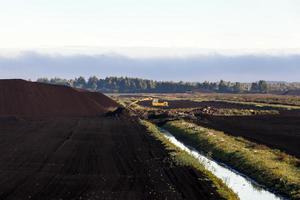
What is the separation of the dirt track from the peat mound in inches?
1851

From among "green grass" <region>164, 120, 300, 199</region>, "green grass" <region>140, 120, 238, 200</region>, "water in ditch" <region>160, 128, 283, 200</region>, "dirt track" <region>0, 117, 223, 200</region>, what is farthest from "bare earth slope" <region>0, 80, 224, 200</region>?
"green grass" <region>164, 120, 300, 199</region>

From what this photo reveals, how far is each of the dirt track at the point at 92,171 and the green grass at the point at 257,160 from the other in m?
4.13

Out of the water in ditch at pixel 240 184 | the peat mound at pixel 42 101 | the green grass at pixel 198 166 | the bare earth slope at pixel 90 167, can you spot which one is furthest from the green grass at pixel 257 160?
the peat mound at pixel 42 101

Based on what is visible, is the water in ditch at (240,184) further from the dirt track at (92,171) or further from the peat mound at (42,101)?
the peat mound at (42,101)

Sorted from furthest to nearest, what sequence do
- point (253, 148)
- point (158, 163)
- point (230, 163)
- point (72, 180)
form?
1. point (253, 148)
2. point (230, 163)
3. point (158, 163)
4. point (72, 180)

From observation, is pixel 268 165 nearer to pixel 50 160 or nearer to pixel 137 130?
pixel 50 160

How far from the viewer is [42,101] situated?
354ft

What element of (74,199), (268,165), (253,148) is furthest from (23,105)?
(74,199)

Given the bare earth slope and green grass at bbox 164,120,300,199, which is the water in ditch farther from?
the bare earth slope

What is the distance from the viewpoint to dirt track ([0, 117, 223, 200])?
26.8m

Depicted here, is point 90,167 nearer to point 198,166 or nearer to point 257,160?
point 198,166

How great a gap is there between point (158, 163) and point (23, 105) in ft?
228

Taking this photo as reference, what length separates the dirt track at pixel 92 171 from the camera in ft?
88.0

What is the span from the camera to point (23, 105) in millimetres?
102625
